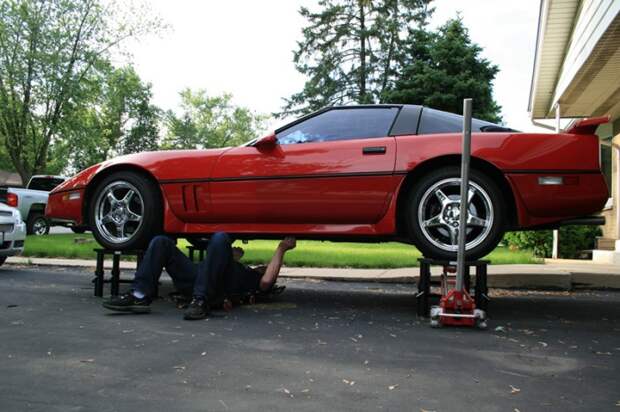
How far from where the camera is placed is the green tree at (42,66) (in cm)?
2350

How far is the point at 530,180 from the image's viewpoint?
4434 mm

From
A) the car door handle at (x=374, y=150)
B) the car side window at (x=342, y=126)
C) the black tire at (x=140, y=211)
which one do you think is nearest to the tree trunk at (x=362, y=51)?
the car side window at (x=342, y=126)

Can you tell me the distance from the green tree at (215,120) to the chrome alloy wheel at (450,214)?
64.5 m

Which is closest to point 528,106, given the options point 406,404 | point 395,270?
point 395,270

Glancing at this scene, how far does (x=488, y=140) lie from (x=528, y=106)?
1114 centimetres

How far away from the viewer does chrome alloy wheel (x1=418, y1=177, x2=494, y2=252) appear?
452 centimetres

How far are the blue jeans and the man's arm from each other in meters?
0.42

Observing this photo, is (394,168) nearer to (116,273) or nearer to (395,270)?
(116,273)

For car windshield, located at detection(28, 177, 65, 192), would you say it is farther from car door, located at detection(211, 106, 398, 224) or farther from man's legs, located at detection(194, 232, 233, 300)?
man's legs, located at detection(194, 232, 233, 300)

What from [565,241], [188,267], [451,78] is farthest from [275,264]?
[451,78]

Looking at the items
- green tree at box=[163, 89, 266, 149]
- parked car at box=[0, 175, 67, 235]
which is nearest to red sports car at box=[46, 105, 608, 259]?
parked car at box=[0, 175, 67, 235]

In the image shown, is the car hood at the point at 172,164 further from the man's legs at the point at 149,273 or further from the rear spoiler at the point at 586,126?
the rear spoiler at the point at 586,126

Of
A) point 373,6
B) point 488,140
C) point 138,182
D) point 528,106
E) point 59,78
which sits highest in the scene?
point 373,6

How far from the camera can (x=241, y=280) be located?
17.0ft
